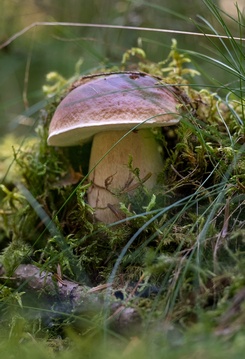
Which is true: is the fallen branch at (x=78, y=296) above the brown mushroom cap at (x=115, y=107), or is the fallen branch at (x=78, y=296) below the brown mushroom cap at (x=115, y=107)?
below

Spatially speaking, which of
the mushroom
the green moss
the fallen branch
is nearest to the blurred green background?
the green moss

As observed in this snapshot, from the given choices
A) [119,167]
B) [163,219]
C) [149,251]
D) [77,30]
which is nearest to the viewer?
[149,251]

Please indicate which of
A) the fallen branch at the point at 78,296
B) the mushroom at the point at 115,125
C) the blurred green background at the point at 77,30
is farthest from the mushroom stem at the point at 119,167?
the blurred green background at the point at 77,30

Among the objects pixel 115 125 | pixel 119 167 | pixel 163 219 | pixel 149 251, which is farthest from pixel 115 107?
pixel 149 251

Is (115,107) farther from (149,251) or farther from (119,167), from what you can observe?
(149,251)

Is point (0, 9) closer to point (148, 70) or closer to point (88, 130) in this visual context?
point (148, 70)

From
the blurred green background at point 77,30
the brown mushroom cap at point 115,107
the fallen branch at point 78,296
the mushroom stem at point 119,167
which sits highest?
the blurred green background at point 77,30

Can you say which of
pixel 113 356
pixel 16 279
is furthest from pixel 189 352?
pixel 16 279

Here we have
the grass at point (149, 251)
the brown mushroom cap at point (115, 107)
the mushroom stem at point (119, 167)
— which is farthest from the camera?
the mushroom stem at point (119, 167)

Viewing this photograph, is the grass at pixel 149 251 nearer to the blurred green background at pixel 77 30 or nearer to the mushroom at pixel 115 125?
the mushroom at pixel 115 125
